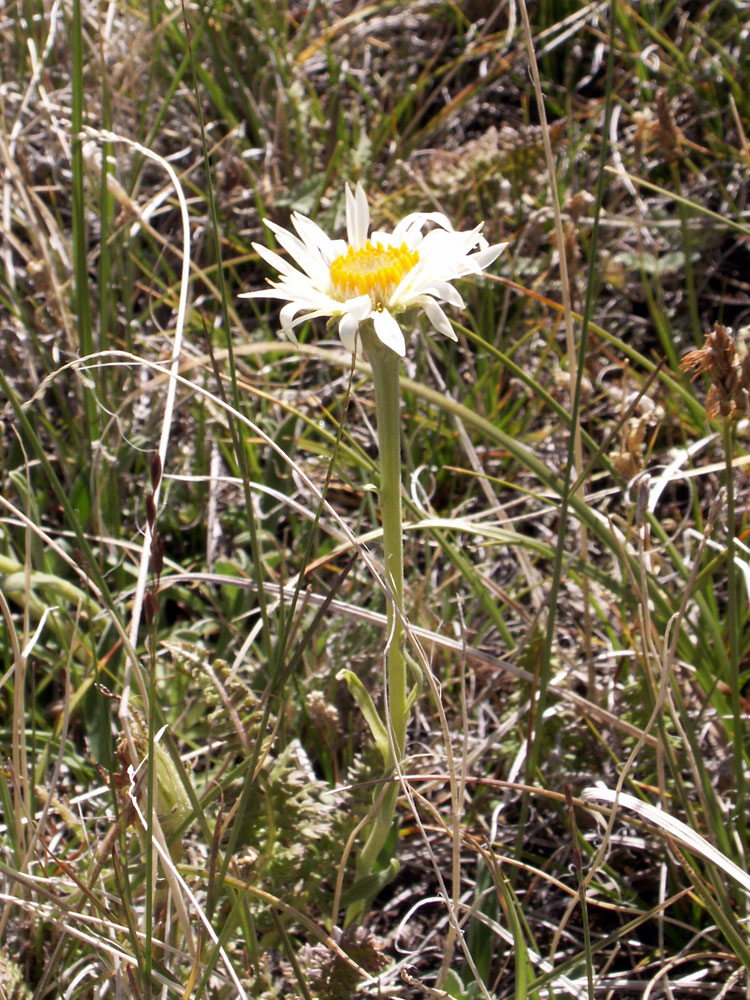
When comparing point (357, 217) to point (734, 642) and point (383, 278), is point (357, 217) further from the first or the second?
point (734, 642)

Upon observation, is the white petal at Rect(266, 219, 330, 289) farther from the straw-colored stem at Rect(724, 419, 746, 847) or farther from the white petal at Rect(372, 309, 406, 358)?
the straw-colored stem at Rect(724, 419, 746, 847)

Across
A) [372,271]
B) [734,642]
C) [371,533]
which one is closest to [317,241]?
[372,271]

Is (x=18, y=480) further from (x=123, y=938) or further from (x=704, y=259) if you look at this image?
(x=704, y=259)

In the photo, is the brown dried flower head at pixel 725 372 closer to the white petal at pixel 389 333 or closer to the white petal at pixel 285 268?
the white petal at pixel 389 333

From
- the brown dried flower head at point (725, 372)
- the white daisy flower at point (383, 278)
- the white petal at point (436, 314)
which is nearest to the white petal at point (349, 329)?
the white daisy flower at point (383, 278)

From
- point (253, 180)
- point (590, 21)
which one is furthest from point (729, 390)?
point (590, 21)
